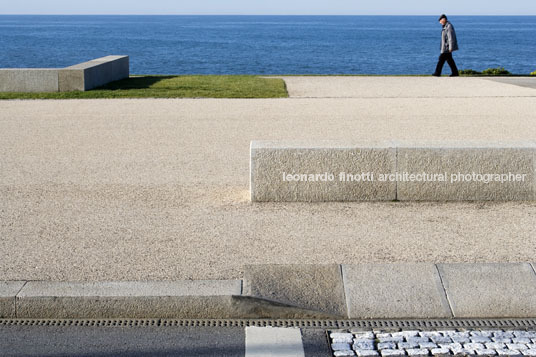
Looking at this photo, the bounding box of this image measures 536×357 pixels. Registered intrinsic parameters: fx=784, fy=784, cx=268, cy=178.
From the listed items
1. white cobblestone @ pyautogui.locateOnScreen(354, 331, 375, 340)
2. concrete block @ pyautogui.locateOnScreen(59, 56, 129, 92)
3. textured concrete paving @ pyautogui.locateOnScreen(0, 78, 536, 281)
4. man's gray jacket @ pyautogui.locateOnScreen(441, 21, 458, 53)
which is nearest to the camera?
white cobblestone @ pyautogui.locateOnScreen(354, 331, 375, 340)

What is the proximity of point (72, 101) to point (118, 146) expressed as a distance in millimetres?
5245

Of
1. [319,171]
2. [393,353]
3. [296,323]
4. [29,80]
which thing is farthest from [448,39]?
[393,353]

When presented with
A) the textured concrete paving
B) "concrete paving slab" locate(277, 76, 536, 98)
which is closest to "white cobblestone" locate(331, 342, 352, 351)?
the textured concrete paving

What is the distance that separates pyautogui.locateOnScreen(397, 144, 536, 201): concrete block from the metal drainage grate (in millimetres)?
2367

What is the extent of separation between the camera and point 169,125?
11.7 m

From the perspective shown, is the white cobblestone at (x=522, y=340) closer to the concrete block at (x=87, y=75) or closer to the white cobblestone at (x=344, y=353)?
the white cobblestone at (x=344, y=353)

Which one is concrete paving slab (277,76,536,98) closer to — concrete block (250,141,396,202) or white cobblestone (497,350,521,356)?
concrete block (250,141,396,202)

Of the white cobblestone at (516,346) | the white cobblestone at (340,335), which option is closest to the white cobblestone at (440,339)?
the white cobblestone at (516,346)

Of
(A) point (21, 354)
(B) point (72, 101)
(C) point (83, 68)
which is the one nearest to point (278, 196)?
(A) point (21, 354)

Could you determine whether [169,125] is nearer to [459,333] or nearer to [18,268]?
[18,268]

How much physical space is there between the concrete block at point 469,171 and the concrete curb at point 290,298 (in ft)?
6.45

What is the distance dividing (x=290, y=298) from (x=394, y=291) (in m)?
0.63

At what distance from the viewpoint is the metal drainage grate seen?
176 inches

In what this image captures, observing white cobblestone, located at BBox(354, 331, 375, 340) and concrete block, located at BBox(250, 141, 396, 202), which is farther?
concrete block, located at BBox(250, 141, 396, 202)
